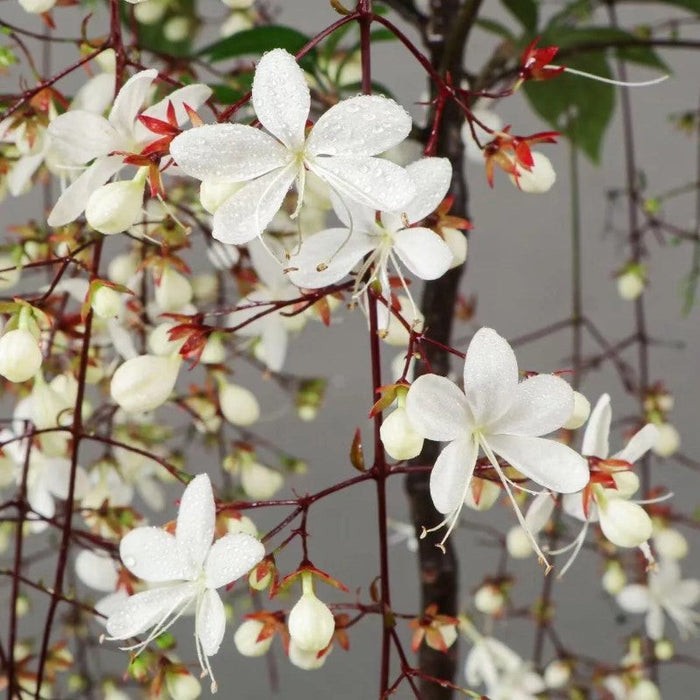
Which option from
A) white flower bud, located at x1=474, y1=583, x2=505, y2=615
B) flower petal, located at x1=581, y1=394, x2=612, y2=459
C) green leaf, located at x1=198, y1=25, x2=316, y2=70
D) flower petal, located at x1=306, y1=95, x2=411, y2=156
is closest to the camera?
flower petal, located at x1=306, y1=95, x2=411, y2=156

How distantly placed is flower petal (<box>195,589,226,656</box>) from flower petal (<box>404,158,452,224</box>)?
0.13 metres

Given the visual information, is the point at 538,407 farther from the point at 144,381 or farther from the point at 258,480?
the point at 258,480

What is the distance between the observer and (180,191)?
2.04ft

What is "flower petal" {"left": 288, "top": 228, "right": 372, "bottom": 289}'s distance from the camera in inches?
13.3

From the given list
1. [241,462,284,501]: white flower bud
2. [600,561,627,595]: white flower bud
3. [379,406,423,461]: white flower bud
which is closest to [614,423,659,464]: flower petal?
[379,406,423,461]: white flower bud

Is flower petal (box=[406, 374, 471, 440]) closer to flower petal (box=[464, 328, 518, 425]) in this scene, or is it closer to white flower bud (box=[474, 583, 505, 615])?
flower petal (box=[464, 328, 518, 425])

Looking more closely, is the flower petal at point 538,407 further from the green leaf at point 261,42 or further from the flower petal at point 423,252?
the green leaf at point 261,42

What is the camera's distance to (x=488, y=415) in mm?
326

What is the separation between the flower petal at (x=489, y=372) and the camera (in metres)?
0.31

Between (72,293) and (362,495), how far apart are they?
0.66 m

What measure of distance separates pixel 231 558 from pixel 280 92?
139 mm

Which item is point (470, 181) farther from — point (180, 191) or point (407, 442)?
point (407, 442)

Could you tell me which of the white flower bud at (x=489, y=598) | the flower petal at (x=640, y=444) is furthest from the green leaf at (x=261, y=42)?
the white flower bud at (x=489, y=598)

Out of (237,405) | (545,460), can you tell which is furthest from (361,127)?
(237,405)
